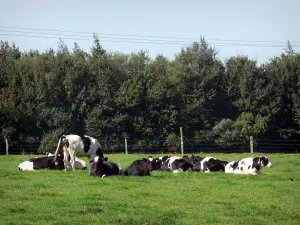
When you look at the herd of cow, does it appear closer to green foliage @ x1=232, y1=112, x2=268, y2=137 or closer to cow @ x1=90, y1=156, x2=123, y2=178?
cow @ x1=90, y1=156, x2=123, y2=178

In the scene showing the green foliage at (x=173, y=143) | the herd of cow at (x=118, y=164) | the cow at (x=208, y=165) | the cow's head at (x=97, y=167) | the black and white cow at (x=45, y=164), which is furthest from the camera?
the green foliage at (x=173, y=143)

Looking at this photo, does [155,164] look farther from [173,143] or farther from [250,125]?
[250,125]

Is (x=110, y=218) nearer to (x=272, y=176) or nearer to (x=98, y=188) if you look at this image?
(x=98, y=188)

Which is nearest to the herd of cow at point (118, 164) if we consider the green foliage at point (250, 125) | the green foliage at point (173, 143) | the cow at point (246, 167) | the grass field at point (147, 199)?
the cow at point (246, 167)

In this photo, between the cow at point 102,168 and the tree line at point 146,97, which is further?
the tree line at point 146,97

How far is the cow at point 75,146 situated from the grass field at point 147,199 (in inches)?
56.2

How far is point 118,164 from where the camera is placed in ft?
69.7

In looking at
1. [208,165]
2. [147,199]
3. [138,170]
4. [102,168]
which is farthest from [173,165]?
[147,199]

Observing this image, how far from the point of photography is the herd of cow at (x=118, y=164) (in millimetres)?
20766

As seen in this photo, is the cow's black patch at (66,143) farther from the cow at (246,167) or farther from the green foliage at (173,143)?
the green foliage at (173,143)

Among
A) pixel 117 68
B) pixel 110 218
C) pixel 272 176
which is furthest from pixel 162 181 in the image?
pixel 117 68

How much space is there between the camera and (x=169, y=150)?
44344 mm

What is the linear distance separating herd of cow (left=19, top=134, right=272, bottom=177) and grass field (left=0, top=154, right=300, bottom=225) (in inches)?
47.1

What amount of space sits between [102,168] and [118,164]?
1.48 meters
